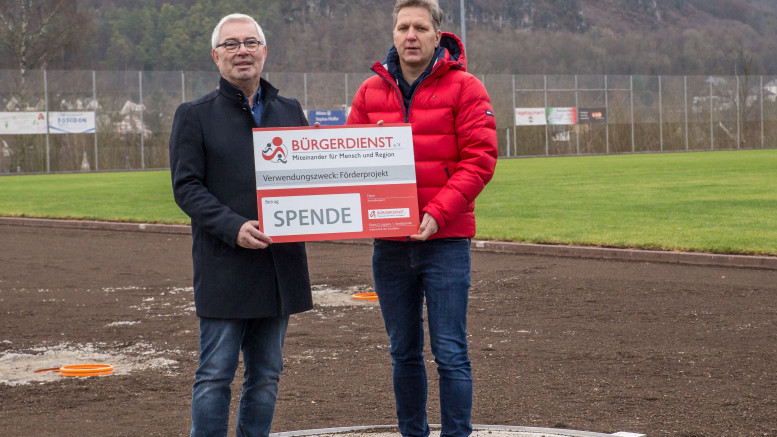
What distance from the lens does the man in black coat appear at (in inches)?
156

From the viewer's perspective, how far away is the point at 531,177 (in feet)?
99.8

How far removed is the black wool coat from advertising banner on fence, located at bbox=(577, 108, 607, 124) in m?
53.9

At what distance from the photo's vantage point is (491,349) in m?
7.13

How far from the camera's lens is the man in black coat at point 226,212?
3.96 meters

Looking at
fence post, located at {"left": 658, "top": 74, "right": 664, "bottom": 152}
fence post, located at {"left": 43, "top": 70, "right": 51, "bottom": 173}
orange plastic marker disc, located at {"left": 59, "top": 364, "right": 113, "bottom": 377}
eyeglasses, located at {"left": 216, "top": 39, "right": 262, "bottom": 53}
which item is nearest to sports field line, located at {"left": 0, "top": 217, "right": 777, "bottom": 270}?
orange plastic marker disc, located at {"left": 59, "top": 364, "right": 113, "bottom": 377}

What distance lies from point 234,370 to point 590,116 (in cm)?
5454

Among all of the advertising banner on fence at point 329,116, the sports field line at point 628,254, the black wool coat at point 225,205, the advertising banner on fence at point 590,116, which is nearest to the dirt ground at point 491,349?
the sports field line at point 628,254

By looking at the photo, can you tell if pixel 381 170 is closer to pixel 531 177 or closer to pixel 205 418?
pixel 205 418

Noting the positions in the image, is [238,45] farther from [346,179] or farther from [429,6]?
[429,6]

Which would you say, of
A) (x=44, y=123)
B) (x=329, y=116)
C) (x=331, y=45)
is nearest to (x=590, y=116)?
(x=329, y=116)

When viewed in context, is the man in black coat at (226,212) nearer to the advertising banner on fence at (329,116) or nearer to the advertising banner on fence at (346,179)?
the advertising banner on fence at (346,179)

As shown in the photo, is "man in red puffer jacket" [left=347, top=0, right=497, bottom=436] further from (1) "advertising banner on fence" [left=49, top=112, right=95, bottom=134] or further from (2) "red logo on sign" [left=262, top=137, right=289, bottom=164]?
(1) "advertising banner on fence" [left=49, top=112, right=95, bottom=134]

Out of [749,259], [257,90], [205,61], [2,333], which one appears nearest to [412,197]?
[257,90]

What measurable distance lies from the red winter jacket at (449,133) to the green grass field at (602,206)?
8.02m
